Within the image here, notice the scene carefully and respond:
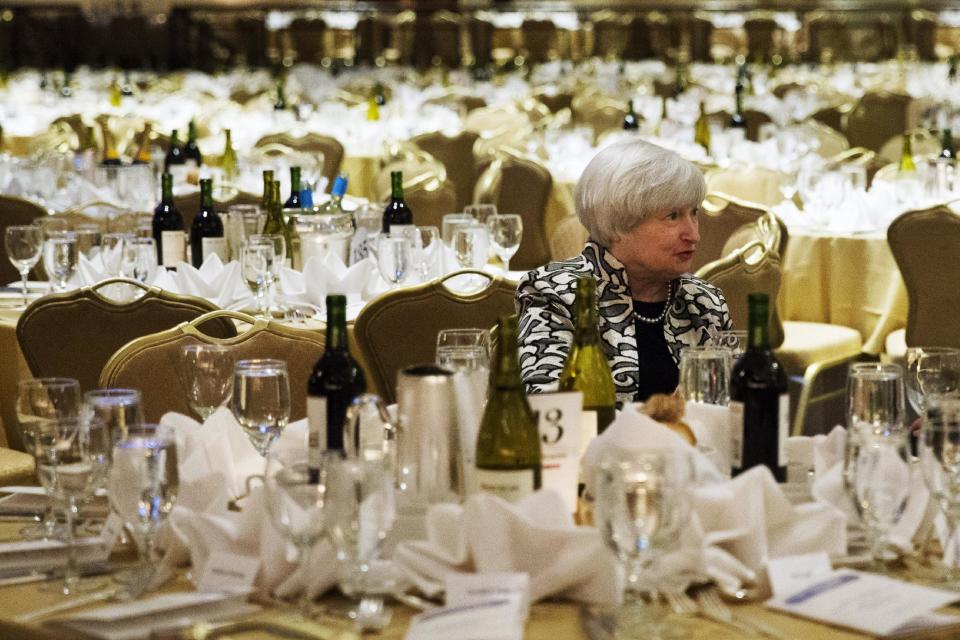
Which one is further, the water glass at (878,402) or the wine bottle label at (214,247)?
the wine bottle label at (214,247)

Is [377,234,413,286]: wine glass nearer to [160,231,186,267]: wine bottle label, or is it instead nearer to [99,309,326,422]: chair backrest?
[160,231,186,267]: wine bottle label

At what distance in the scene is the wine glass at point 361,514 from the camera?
1989 mm

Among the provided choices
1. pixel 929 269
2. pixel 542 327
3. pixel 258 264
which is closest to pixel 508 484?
pixel 542 327

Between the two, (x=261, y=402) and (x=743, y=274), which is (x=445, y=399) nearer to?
(x=261, y=402)

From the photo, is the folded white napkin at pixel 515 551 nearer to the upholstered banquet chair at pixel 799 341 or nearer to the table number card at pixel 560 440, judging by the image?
the table number card at pixel 560 440

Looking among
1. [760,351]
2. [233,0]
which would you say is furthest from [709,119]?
[233,0]

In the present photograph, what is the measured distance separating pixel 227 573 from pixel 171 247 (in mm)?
3199

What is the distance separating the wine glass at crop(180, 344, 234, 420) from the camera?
2895mm

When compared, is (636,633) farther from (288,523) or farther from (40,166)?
(40,166)

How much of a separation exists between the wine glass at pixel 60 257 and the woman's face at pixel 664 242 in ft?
6.01

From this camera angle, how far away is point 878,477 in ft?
7.04

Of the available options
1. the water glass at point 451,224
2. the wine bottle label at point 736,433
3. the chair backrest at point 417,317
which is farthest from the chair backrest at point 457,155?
the wine bottle label at point 736,433

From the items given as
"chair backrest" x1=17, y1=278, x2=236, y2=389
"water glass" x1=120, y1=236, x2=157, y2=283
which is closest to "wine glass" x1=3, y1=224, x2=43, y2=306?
"water glass" x1=120, y1=236, x2=157, y2=283

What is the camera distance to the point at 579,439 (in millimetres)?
2352
